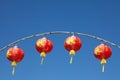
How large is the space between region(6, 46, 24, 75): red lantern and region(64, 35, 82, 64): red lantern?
55.3 inches

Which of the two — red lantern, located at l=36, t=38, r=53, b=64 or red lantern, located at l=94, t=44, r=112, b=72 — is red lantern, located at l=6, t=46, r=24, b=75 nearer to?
red lantern, located at l=36, t=38, r=53, b=64

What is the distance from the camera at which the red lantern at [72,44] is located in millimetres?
10145

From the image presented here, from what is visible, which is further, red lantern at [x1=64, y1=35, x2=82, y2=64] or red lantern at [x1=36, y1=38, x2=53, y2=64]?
red lantern at [x1=36, y1=38, x2=53, y2=64]

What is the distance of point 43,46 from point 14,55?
0.92 metres

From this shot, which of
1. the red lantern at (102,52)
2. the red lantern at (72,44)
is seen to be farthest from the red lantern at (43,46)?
the red lantern at (102,52)

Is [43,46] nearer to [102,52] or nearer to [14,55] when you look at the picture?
[14,55]

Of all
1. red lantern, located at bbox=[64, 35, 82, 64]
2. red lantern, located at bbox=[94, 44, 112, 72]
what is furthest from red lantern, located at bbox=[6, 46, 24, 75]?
red lantern, located at bbox=[94, 44, 112, 72]

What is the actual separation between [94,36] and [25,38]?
2.08m

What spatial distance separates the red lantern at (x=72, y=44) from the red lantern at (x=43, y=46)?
501mm

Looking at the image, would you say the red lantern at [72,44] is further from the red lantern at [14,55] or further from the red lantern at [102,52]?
the red lantern at [14,55]

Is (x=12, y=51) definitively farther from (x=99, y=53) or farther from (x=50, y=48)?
(x=99, y=53)

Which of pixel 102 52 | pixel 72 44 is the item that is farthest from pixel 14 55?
pixel 102 52

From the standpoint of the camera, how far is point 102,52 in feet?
33.5

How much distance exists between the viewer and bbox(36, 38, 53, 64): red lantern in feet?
33.9
